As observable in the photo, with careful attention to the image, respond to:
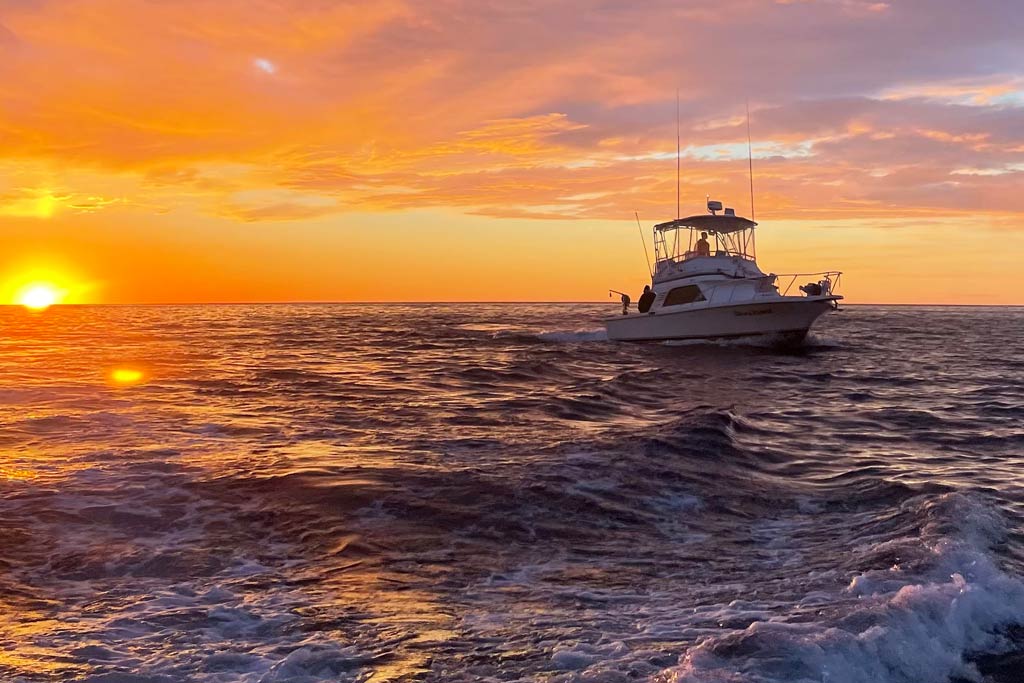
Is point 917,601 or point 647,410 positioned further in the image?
point 647,410

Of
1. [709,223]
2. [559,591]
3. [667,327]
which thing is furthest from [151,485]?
[709,223]

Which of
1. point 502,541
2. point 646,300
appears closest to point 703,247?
point 646,300

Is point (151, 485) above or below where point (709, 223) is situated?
below

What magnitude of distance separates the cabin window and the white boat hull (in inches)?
30.8

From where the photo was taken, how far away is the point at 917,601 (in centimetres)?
517

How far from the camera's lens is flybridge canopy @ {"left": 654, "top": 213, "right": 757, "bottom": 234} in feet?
105

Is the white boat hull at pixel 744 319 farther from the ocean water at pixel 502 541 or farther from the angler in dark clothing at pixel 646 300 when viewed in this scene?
the ocean water at pixel 502 541

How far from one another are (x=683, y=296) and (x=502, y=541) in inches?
1024

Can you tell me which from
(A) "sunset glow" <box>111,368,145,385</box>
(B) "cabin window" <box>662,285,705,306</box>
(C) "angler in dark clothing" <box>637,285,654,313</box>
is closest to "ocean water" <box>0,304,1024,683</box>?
(A) "sunset glow" <box>111,368,145,385</box>

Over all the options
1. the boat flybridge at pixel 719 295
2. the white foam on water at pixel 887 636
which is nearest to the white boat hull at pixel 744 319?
the boat flybridge at pixel 719 295

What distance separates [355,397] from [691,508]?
954 centimetres

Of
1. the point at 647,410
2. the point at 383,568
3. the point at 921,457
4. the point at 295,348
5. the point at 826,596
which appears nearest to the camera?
the point at 826,596

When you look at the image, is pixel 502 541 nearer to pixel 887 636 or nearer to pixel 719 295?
pixel 887 636

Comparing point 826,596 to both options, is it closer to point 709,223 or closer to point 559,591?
point 559,591
